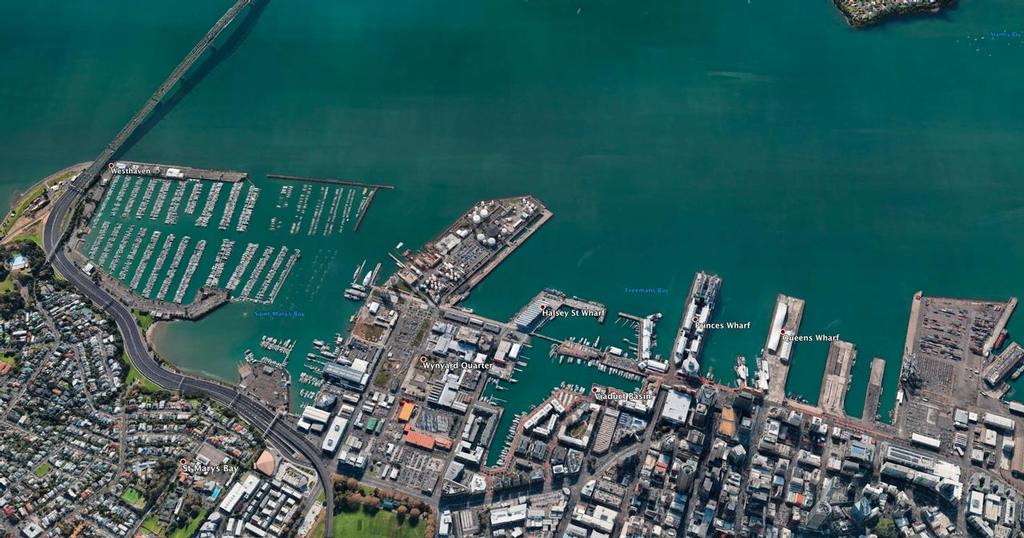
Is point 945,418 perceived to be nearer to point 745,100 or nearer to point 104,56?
point 745,100

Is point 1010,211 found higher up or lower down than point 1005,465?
higher up

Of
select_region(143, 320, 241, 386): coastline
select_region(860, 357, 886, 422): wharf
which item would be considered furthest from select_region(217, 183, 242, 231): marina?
select_region(860, 357, 886, 422): wharf

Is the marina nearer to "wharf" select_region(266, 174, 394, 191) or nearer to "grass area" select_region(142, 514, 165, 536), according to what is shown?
"wharf" select_region(266, 174, 394, 191)

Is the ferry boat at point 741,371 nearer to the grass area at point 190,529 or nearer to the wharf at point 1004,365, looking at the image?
the wharf at point 1004,365

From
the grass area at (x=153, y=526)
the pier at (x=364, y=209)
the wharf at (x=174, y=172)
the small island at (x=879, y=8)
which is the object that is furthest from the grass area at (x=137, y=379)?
the small island at (x=879, y=8)

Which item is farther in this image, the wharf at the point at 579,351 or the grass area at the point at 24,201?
the grass area at the point at 24,201

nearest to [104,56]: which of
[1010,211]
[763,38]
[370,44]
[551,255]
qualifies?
[370,44]
